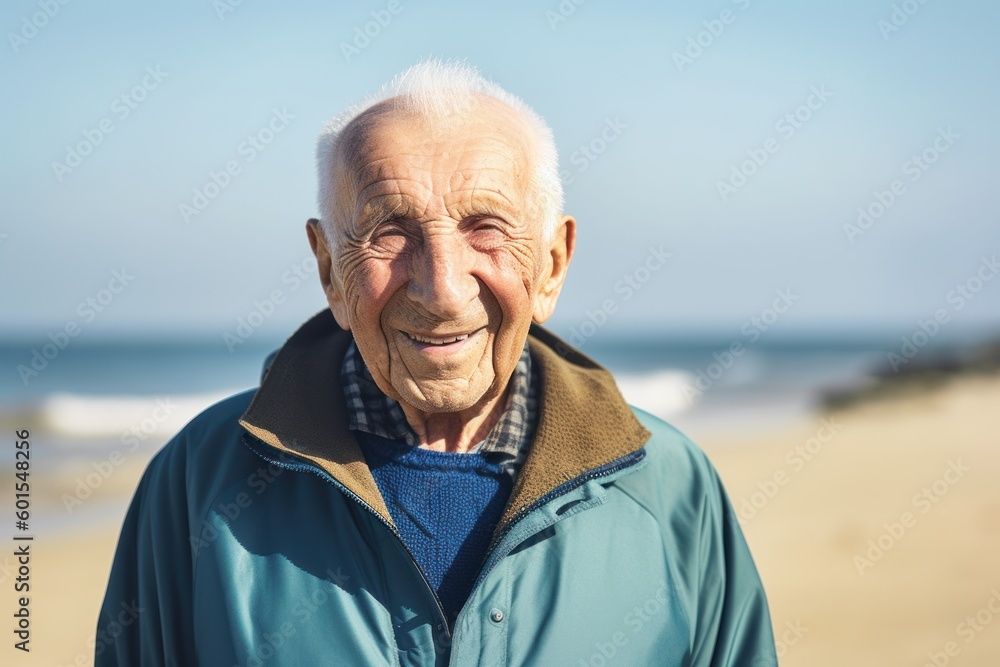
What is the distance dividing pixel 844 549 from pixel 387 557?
6.79 metres

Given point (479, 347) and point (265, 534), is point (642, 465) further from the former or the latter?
point (265, 534)

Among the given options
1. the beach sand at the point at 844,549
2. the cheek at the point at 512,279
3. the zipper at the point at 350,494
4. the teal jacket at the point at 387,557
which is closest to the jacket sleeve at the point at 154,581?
the teal jacket at the point at 387,557

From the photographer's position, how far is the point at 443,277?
6.07ft

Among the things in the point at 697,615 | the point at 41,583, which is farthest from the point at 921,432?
the point at 697,615

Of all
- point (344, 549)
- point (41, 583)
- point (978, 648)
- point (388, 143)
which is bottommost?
point (978, 648)

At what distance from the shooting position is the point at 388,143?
1895 mm

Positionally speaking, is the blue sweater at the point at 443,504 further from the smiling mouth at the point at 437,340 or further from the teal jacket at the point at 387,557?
the smiling mouth at the point at 437,340

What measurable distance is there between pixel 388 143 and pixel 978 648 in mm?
5735

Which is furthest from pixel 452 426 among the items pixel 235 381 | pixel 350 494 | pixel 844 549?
pixel 235 381

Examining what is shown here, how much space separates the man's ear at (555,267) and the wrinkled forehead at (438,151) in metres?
0.19
